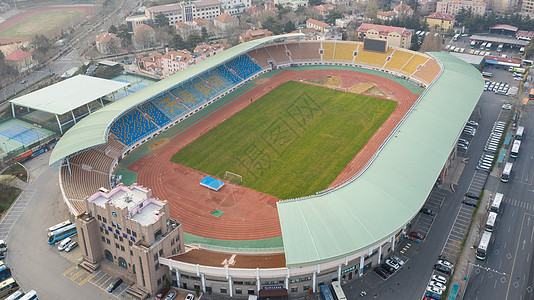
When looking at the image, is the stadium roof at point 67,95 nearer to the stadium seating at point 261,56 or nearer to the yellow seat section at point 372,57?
the stadium seating at point 261,56

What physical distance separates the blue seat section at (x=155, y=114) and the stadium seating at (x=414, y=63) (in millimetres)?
62565

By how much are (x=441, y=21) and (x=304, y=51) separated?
61186 millimetres

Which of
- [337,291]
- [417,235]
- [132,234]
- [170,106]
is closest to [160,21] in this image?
[170,106]

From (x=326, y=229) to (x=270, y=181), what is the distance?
2333 centimetres

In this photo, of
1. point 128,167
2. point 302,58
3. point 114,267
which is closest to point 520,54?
point 302,58

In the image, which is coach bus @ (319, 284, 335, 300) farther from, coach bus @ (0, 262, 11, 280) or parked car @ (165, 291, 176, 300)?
coach bus @ (0, 262, 11, 280)

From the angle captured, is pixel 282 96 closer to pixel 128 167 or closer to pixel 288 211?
pixel 128 167

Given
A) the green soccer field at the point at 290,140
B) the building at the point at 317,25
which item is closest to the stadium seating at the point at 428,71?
the green soccer field at the point at 290,140

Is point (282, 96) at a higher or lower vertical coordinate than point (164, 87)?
lower

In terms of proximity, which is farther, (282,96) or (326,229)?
(282,96)

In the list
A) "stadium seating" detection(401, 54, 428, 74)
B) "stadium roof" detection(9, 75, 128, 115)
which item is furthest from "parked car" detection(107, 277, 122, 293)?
"stadium seating" detection(401, 54, 428, 74)

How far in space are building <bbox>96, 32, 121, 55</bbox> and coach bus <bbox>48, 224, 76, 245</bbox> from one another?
88217 mm

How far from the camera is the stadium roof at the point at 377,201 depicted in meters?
48.7

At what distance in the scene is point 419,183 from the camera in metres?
58.6
